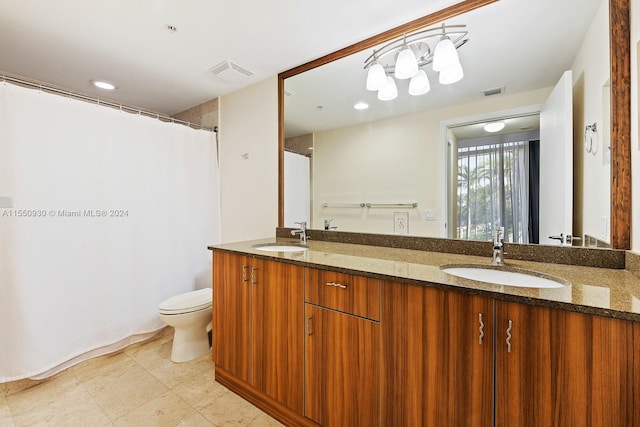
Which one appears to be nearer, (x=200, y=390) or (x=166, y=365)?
(x=200, y=390)

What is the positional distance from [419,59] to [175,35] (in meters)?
1.54

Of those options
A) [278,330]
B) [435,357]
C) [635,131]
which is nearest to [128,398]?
[278,330]

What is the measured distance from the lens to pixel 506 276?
1.17 metres

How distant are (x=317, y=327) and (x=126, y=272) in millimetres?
1813

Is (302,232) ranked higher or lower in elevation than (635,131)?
lower

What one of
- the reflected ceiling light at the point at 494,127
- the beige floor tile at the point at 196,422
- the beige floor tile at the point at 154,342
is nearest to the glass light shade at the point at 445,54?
the reflected ceiling light at the point at 494,127

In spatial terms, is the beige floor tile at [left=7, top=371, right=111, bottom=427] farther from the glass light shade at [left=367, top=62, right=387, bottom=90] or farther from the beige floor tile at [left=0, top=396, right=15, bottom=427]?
the glass light shade at [left=367, top=62, right=387, bottom=90]

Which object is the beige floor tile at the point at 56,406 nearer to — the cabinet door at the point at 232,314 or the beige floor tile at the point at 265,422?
the cabinet door at the point at 232,314

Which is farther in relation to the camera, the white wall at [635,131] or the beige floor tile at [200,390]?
the beige floor tile at [200,390]

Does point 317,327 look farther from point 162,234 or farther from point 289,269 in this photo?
point 162,234

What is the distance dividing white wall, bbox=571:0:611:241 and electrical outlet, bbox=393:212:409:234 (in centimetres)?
80

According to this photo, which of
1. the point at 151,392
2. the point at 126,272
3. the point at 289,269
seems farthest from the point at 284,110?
the point at 151,392

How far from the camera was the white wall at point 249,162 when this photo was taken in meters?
2.32

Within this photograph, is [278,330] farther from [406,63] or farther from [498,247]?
[406,63]
